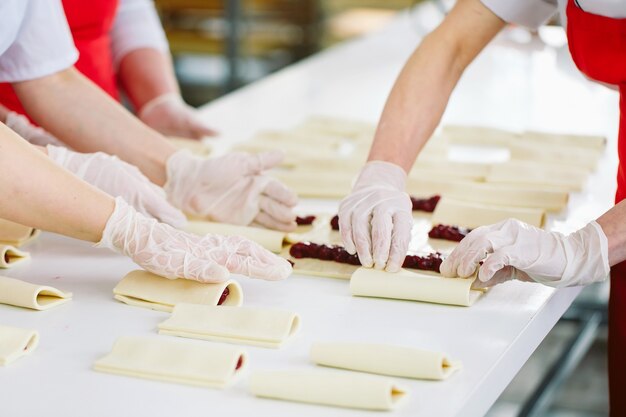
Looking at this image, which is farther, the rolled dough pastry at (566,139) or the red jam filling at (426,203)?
the rolled dough pastry at (566,139)

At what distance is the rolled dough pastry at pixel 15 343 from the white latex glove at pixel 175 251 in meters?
0.31

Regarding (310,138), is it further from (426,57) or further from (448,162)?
(426,57)

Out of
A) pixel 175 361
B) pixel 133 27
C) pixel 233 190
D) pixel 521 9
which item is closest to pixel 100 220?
pixel 175 361

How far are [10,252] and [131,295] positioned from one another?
43 centimetres

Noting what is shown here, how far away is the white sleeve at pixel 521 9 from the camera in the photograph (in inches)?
93.7

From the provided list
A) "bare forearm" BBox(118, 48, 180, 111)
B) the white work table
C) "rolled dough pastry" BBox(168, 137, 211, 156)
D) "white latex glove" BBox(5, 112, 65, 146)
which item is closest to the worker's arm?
the white work table

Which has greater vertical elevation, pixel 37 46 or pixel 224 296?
pixel 37 46

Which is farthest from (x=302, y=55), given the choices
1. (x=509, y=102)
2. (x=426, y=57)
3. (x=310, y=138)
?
(x=426, y=57)

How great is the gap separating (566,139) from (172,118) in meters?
1.43

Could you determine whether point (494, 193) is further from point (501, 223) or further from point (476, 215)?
point (501, 223)

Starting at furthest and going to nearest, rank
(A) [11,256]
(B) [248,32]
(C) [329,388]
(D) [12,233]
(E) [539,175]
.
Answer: (B) [248,32], (E) [539,175], (D) [12,233], (A) [11,256], (C) [329,388]

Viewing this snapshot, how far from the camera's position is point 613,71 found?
2094 millimetres

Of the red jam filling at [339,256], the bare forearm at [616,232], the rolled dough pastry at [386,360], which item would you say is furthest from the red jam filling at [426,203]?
the rolled dough pastry at [386,360]

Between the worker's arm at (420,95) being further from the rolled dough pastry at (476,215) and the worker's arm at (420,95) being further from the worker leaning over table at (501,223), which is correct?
the rolled dough pastry at (476,215)
